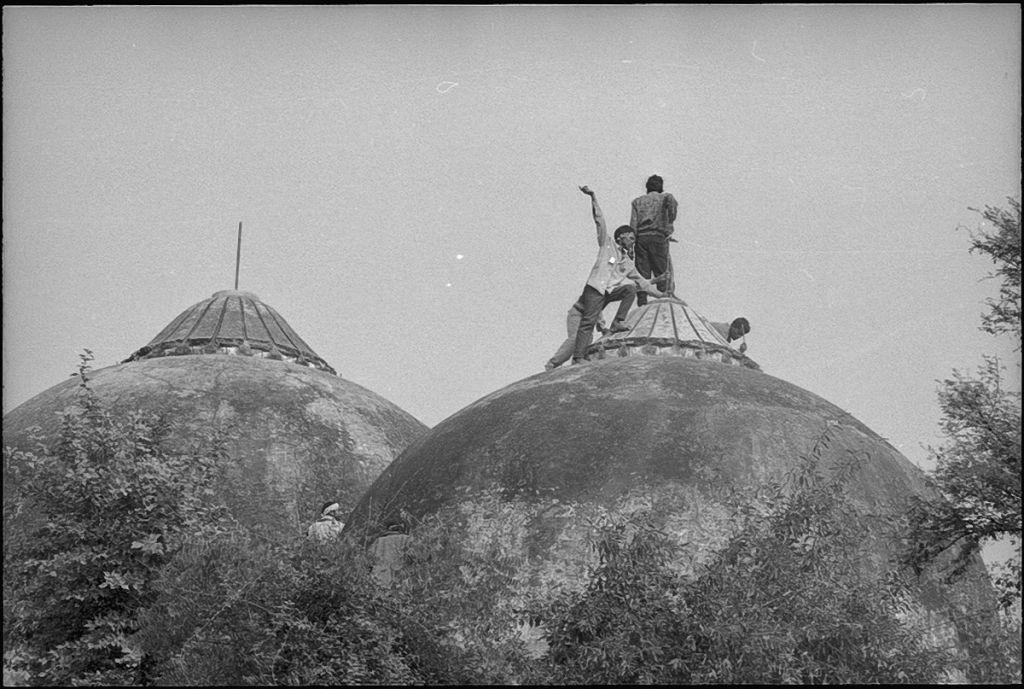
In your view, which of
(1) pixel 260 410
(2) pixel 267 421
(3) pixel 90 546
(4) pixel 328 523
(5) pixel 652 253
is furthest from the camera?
(1) pixel 260 410

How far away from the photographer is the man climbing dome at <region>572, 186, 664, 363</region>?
49.0 ft

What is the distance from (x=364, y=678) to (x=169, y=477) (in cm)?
274

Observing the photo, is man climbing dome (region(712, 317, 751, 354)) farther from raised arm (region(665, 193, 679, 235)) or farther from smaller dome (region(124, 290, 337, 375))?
smaller dome (region(124, 290, 337, 375))

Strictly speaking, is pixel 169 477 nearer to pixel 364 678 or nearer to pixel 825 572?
pixel 364 678

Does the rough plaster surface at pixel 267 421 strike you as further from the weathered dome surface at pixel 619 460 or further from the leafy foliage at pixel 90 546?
the leafy foliage at pixel 90 546

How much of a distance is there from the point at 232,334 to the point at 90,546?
25.8ft

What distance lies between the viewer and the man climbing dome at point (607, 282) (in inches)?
588

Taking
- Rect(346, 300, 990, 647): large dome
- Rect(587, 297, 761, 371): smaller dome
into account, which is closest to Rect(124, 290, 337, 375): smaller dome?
Rect(587, 297, 761, 371): smaller dome

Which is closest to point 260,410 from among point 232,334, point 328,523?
point 232,334

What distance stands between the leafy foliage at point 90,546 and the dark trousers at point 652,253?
5608mm

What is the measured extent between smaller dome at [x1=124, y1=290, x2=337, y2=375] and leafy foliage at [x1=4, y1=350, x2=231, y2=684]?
6733mm

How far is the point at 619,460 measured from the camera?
12203mm

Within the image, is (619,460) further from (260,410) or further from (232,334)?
(232,334)

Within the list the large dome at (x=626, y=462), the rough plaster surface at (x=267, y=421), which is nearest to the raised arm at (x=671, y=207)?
the large dome at (x=626, y=462)
